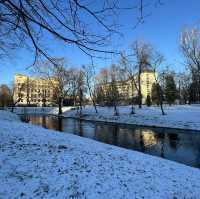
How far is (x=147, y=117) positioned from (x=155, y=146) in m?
21.9

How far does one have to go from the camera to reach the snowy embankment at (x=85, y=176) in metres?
7.12

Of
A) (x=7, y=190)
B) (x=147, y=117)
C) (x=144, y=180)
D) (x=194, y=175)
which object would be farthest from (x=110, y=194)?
(x=147, y=117)

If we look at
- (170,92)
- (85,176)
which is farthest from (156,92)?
(85,176)

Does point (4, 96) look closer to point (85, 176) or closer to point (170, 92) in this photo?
point (170, 92)

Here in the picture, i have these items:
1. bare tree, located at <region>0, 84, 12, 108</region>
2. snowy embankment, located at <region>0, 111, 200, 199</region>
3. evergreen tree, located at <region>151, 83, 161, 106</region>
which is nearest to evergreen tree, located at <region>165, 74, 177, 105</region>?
evergreen tree, located at <region>151, 83, 161, 106</region>

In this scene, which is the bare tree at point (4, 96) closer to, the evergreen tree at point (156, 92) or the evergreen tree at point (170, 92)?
the evergreen tree at point (156, 92)

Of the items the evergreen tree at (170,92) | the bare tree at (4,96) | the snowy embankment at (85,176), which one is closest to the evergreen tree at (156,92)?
the evergreen tree at (170,92)

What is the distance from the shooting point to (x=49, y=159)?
9.81 m

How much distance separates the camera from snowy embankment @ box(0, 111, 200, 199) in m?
7.12

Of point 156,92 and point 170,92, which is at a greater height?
point 170,92

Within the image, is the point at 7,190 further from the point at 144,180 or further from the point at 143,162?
the point at 143,162

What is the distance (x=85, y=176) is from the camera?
27.1 feet

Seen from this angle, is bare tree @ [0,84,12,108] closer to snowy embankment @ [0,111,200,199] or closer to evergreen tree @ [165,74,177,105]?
evergreen tree @ [165,74,177,105]

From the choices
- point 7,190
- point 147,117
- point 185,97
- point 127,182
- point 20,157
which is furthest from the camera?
point 185,97
